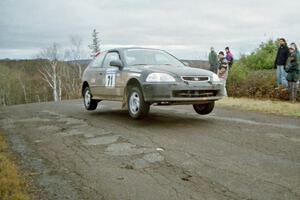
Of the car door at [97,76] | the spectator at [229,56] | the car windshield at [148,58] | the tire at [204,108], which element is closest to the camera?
the car windshield at [148,58]

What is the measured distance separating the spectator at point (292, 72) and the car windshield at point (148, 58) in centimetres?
468

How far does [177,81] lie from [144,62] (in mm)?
1584

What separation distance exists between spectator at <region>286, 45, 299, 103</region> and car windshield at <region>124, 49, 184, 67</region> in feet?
15.4

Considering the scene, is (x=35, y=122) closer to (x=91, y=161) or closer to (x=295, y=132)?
(x=91, y=161)

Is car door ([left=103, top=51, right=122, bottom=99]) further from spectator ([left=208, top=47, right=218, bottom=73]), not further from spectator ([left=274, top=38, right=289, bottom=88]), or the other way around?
spectator ([left=208, top=47, right=218, bottom=73])

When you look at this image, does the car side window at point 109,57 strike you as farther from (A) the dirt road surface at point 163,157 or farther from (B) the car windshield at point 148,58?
(A) the dirt road surface at point 163,157

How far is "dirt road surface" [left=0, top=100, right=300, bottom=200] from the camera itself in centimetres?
412

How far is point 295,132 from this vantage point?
707 centimetres

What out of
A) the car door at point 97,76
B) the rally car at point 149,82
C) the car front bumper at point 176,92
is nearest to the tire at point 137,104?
the rally car at point 149,82

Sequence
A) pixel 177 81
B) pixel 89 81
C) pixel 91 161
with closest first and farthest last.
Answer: pixel 91 161
pixel 177 81
pixel 89 81

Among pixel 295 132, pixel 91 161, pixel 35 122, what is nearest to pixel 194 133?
pixel 295 132

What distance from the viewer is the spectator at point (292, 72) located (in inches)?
480

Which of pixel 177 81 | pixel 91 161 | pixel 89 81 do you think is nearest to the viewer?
pixel 91 161

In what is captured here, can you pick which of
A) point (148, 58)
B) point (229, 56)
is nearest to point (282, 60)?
point (229, 56)
